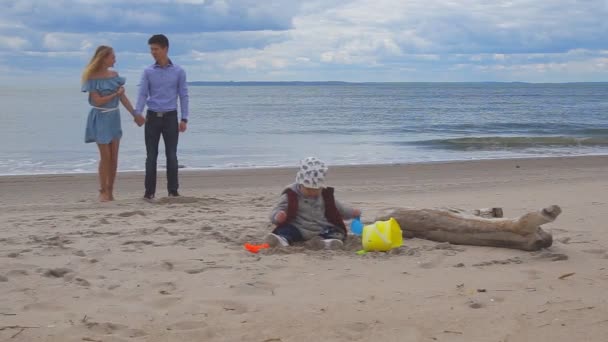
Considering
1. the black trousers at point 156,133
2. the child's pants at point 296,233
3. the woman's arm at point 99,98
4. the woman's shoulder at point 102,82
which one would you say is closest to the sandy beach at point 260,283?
the child's pants at point 296,233

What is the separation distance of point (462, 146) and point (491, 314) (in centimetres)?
1676

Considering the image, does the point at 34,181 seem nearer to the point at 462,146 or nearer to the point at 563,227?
the point at 563,227

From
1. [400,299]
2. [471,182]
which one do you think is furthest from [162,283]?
[471,182]

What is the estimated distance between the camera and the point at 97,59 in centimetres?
832

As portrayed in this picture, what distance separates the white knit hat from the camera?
5766 millimetres

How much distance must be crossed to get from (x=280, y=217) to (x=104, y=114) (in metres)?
3.50

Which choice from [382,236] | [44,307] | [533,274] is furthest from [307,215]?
[44,307]

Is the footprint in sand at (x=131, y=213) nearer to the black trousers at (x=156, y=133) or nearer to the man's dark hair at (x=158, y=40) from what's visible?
the black trousers at (x=156, y=133)

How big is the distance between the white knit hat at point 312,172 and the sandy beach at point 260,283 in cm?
55

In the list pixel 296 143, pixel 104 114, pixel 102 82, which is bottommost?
pixel 296 143

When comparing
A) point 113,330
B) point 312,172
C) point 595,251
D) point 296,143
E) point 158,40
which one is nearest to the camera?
point 113,330

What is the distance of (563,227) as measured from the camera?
6.60 metres

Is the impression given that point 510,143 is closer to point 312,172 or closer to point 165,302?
point 312,172

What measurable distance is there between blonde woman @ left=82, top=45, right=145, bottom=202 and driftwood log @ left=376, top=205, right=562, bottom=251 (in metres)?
3.73
